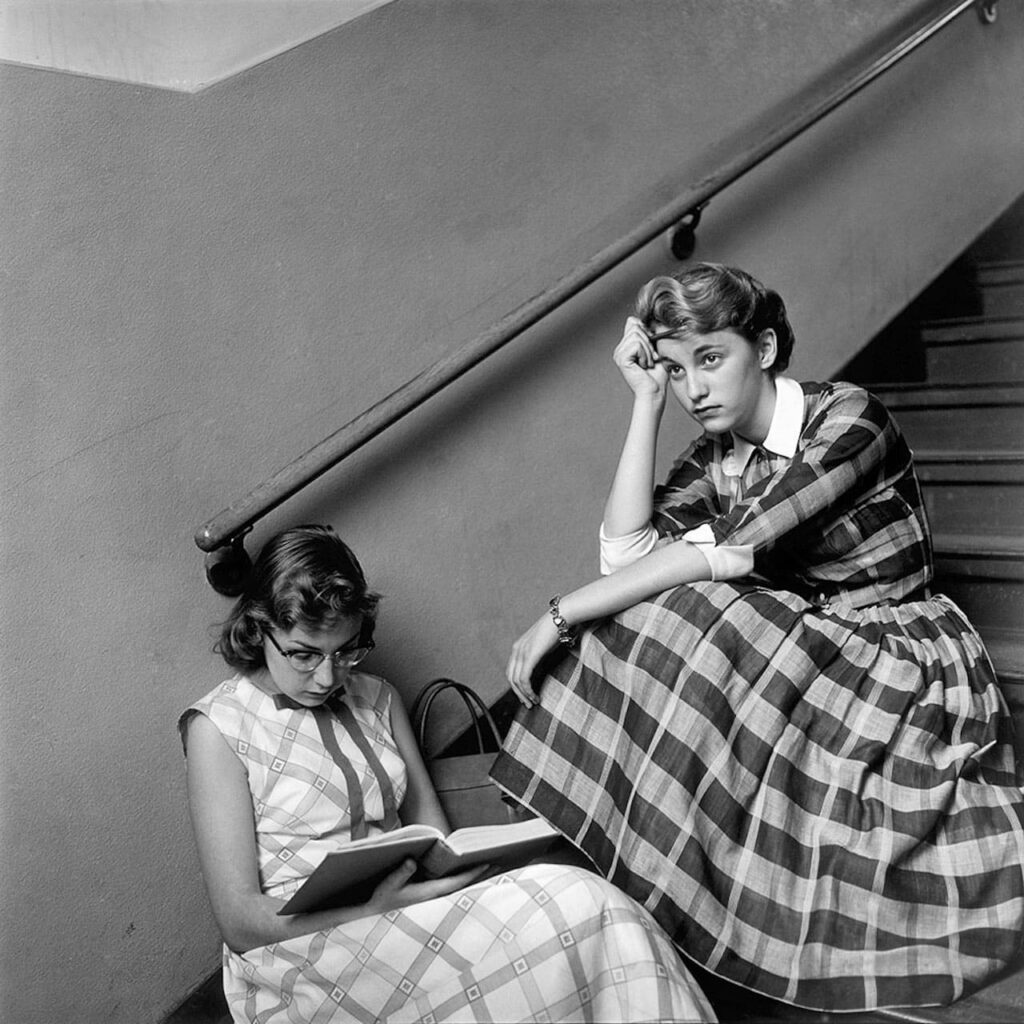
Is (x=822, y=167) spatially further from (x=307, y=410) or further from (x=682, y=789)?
(x=682, y=789)

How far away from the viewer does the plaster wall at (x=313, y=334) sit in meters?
1.64

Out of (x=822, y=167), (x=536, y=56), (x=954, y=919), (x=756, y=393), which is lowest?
(x=954, y=919)

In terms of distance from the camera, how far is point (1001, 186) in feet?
10.8

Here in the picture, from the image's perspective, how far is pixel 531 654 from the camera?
5.56ft

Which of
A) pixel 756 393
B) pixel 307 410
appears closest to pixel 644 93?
pixel 756 393

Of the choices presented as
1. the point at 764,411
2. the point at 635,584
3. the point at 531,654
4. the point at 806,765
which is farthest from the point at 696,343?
the point at 806,765

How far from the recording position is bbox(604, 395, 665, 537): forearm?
190cm

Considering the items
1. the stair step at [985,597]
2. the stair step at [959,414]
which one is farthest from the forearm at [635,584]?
the stair step at [959,414]

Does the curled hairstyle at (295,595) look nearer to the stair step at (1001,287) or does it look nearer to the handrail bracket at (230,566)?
the handrail bracket at (230,566)

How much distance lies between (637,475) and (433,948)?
2.72ft

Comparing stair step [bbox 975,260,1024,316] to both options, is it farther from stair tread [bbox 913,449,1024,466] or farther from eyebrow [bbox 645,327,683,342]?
eyebrow [bbox 645,327,683,342]

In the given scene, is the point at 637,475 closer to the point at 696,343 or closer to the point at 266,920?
the point at 696,343

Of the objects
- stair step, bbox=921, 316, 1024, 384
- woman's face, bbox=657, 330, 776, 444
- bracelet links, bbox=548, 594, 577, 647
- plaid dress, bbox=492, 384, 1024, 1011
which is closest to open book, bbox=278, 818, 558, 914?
plaid dress, bbox=492, 384, 1024, 1011

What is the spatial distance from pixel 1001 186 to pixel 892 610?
202 cm
